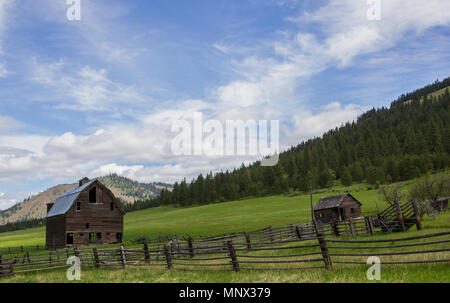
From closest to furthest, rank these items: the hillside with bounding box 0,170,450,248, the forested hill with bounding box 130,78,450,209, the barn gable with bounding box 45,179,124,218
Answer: the barn gable with bounding box 45,179,124,218 → the hillside with bounding box 0,170,450,248 → the forested hill with bounding box 130,78,450,209

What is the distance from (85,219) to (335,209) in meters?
35.2

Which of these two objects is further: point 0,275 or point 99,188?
point 99,188

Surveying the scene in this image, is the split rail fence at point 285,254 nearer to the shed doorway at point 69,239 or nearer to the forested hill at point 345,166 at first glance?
the shed doorway at point 69,239

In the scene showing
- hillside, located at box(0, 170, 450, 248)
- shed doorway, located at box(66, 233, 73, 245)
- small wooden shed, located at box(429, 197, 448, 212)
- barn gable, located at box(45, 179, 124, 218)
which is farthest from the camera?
hillside, located at box(0, 170, 450, 248)

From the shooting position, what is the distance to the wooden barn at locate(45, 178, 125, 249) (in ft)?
151

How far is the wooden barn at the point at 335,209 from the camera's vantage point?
154 feet

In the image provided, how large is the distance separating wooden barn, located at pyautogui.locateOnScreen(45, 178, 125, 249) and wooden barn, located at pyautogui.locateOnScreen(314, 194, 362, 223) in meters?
29.9

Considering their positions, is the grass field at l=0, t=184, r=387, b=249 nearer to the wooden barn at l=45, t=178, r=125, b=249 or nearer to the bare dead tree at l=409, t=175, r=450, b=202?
A: the wooden barn at l=45, t=178, r=125, b=249

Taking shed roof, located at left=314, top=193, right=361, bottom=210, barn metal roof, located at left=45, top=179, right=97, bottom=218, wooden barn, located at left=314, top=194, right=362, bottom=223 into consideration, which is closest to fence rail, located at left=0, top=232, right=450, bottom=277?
shed roof, located at left=314, top=193, right=361, bottom=210
